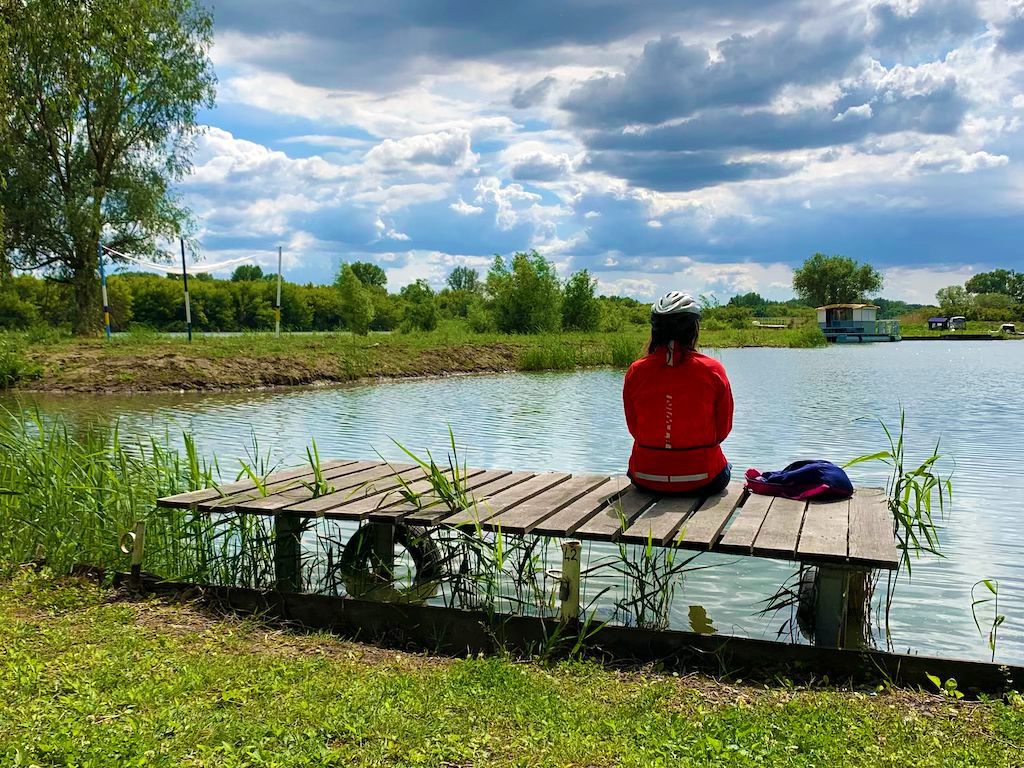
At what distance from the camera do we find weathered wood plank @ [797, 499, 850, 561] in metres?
4.27

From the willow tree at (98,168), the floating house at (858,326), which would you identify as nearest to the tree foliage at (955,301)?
the floating house at (858,326)

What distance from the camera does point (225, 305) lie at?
52.7 m

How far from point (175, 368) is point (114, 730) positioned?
61.1 feet

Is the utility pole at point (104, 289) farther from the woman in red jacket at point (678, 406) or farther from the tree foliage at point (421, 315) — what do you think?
the woman in red jacket at point (678, 406)

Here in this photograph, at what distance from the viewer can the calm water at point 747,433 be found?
5.88m

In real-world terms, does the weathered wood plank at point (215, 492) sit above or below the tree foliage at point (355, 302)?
below

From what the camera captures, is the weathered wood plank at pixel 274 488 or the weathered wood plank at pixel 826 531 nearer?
the weathered wood plank at pixel 826 531

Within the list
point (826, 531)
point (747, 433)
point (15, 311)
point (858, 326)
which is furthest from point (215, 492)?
point (858, 326)

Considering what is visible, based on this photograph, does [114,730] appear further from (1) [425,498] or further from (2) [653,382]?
(2) [653,382]

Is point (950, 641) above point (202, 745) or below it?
below

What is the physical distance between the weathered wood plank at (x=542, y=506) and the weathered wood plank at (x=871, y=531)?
1.60 meters

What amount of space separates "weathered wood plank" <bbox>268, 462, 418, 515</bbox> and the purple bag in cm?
239

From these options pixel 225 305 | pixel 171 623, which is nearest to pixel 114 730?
pixel 171 623

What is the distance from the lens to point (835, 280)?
103 meters
